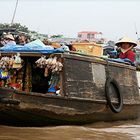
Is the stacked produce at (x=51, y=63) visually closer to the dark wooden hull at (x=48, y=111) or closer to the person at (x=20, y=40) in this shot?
the dark wooden hull at (x=48, y=111)

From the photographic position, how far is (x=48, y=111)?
573cm

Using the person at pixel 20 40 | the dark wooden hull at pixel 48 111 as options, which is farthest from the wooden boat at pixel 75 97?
the person at pixel 20 40

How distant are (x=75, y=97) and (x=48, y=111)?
1.93 ft

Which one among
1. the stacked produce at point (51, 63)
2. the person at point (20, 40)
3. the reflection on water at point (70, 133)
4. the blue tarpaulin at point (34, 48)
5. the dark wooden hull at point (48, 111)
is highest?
the person at point (20, 40)

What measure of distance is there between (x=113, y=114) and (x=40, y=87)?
1.50 m

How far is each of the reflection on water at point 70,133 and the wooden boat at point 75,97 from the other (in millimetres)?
185

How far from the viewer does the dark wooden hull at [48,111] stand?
5.52 metres

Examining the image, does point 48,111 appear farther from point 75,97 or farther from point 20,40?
point 20,40

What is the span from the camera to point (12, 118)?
5.73 m

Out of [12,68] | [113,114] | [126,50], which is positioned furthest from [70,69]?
[126,50]

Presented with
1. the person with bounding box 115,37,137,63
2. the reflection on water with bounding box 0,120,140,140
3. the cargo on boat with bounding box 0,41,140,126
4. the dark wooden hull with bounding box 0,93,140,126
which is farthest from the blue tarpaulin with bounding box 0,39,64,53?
the person with bounding box 115,37,137,63

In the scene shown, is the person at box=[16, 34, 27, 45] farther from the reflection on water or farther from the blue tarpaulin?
the reflection on water

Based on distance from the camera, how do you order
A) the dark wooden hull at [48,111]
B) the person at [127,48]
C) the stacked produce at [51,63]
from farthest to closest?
the person at [127,48] < the stacked produce at [51,63] < the dark wooden hull at [48,111]

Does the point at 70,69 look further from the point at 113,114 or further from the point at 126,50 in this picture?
the point at 126,50
